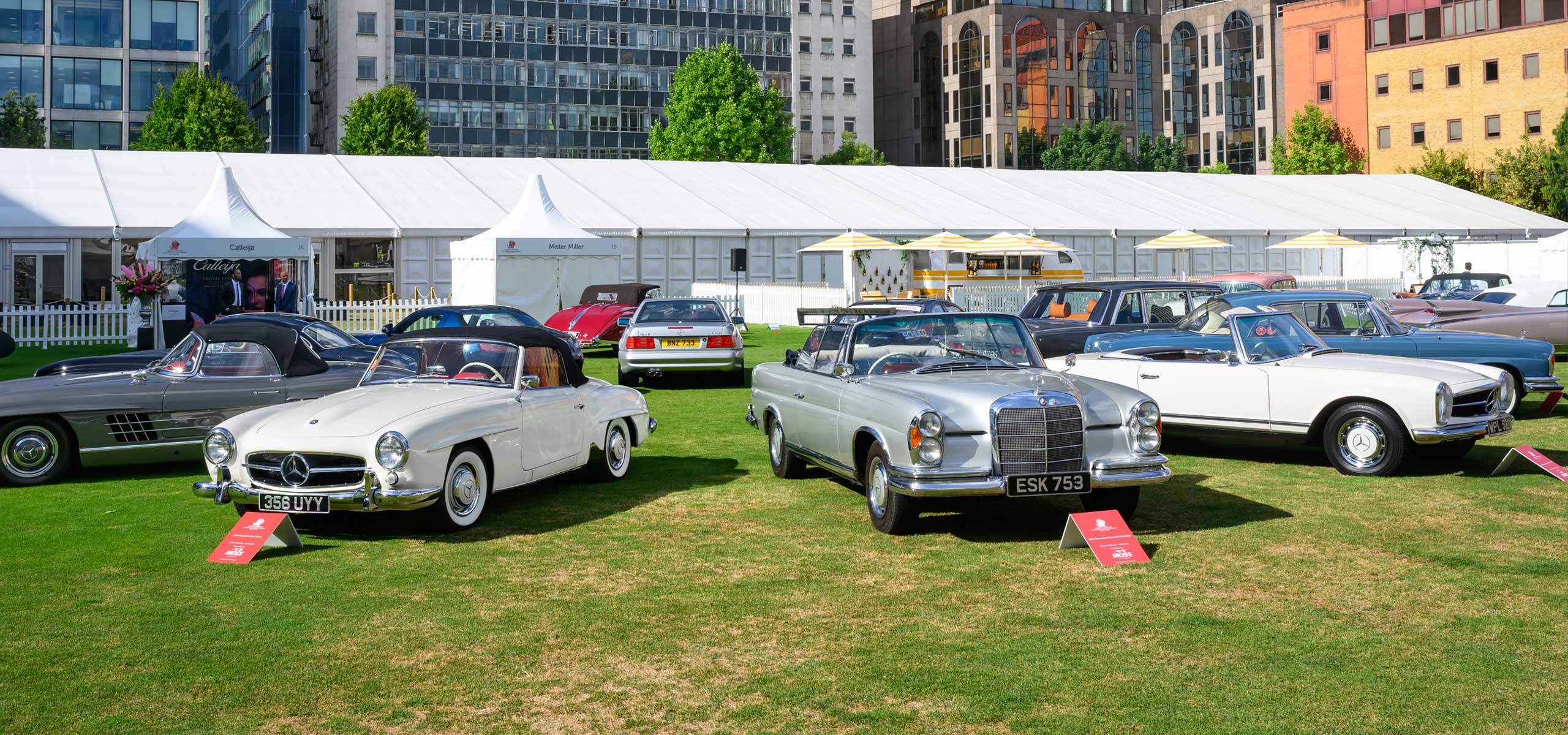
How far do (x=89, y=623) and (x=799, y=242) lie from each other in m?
39.3

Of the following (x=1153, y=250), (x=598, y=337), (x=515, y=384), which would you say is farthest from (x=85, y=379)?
(x=1153, y=250)

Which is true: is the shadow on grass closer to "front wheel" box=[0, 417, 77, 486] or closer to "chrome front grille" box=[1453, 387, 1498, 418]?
"front wheel" box=[0, 417, 77, 486]

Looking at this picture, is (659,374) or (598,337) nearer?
(659,374)

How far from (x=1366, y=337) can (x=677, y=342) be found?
31.7ft

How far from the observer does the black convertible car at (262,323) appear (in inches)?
496

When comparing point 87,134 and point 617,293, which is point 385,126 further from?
point 617,293

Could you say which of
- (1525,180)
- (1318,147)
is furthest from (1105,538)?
(1318,147)

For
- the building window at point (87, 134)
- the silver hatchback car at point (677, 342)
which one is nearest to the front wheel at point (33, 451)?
the silver hatchback car at point (677, 342)

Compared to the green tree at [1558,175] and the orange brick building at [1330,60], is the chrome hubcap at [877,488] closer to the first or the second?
the green tree at [1558,175]

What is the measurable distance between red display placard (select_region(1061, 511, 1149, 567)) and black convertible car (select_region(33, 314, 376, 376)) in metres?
7.58

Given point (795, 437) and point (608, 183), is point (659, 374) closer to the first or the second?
point (795, 437)

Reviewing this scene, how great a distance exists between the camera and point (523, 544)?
8836 millimetres

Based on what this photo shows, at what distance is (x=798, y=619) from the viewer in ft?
22.5

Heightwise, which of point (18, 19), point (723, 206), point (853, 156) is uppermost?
point (18, 19)
